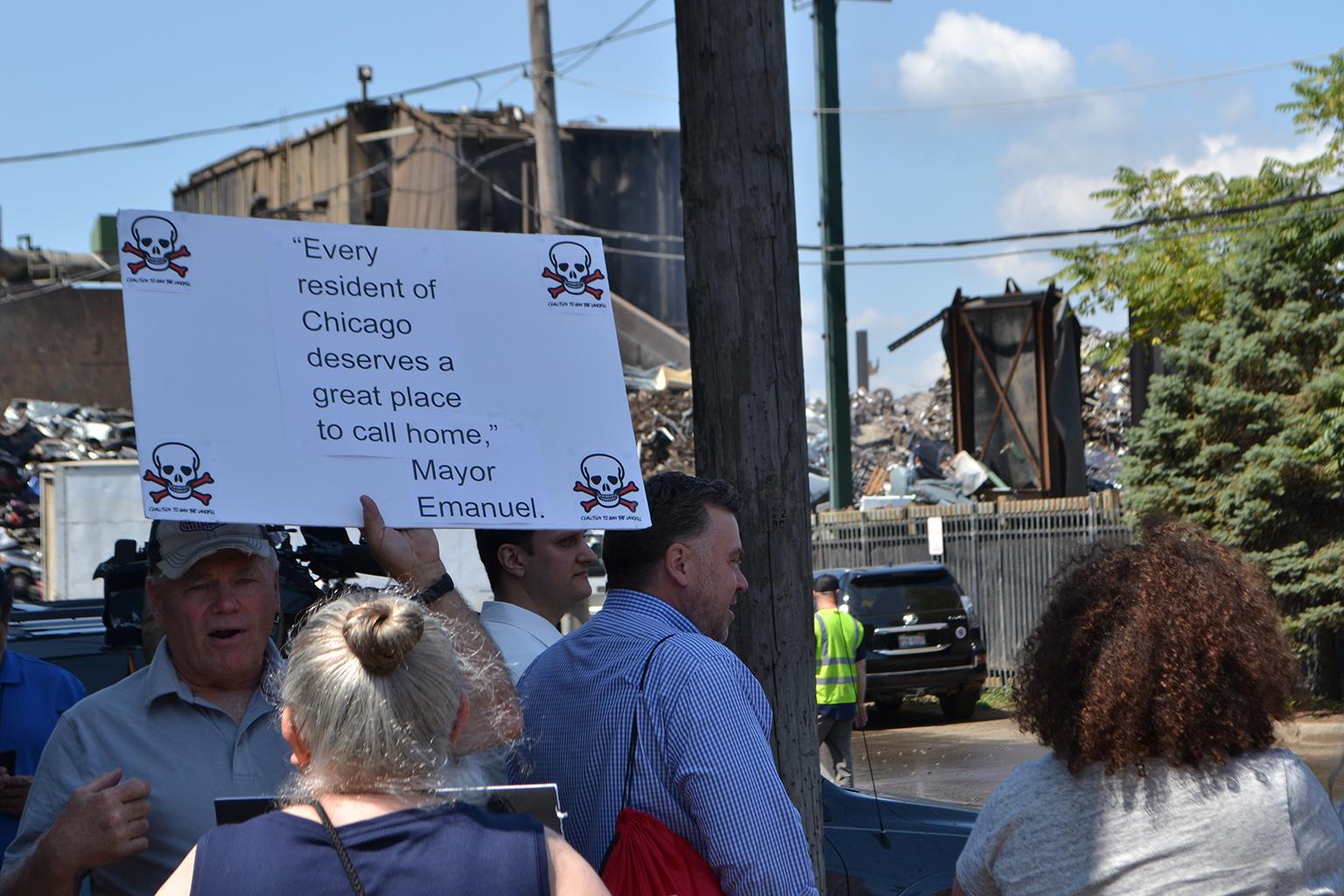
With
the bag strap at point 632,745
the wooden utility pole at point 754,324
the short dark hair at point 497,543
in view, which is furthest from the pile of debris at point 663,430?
the bag strap at point 632,745

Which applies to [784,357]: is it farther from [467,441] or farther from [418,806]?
[418,806]

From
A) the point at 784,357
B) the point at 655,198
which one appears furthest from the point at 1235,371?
the point at 655,198

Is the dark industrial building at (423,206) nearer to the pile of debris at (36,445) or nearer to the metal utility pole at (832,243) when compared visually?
the pile of debris at (36,445)

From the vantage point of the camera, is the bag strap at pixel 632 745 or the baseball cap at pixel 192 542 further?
the baseball cap at pixel 192 542

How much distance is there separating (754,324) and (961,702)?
15.2 metres

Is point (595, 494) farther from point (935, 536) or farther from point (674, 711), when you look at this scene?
point (935, 536)

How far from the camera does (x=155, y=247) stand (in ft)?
9.52

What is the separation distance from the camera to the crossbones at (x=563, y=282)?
10.5 ft

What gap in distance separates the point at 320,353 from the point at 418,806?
1103 mm

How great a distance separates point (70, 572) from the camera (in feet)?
61.8

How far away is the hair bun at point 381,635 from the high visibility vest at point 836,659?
9756mm

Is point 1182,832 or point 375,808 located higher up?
point 375,808

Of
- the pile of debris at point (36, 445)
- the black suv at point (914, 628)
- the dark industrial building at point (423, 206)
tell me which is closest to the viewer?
the black suv at point (914, 628)

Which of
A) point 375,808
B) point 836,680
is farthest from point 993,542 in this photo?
point 375,808
